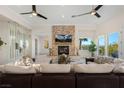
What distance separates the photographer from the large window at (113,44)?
8.35 meters

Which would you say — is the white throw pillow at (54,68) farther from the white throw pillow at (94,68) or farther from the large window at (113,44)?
Result: the large window at (113,44)

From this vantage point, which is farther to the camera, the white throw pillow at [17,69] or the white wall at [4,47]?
the white wall at [4,47]

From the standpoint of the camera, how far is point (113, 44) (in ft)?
28.8

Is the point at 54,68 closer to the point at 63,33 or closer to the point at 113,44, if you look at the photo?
the point at 113,44

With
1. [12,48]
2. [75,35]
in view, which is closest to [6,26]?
[12,48]

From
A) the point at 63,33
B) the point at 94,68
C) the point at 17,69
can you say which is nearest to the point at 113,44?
the point at 63,33

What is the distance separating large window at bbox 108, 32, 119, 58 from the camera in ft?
27.4

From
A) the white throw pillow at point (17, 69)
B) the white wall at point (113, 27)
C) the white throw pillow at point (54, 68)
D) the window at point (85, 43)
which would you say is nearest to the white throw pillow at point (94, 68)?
the white throw pillow at point (54, 68)

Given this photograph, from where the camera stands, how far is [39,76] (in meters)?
3.41

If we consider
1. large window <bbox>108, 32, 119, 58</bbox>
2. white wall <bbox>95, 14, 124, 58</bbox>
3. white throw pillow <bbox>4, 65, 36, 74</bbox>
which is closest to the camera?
white throw pillow <bbox>4, 65, 36, 74</bbox>

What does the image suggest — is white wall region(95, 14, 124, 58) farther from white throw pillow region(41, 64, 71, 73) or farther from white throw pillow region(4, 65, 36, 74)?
white throw pillow region(4, 65, 36, 74)

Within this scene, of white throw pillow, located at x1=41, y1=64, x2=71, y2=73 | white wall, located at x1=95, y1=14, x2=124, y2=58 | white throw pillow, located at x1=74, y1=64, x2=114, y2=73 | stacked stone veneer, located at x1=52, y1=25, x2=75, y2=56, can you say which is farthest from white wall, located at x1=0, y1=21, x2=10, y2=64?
white throw pillow, located at x1=74, y1=64, x2=114, y2=73

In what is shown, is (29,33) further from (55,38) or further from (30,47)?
(55,38)
